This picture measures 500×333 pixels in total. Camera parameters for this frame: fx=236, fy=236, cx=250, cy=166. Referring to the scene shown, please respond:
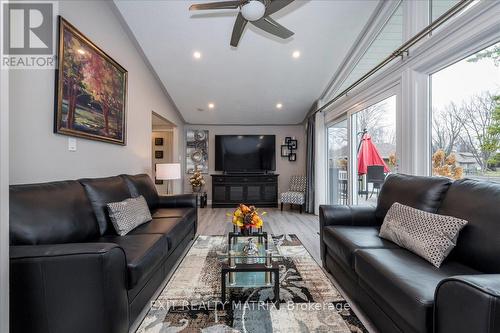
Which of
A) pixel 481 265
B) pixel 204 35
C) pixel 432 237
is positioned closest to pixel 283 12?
pixel 204 35

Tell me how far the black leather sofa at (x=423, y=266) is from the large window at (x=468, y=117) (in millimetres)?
397

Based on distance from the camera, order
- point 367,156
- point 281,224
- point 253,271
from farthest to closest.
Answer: point 281,224, point 367,156, point 253,271

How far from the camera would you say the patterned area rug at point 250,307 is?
5.26 ft

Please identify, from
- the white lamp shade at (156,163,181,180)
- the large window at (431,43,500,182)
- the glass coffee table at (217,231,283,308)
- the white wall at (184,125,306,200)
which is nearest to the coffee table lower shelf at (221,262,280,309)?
the glass coffee table at (217,231,283,308)

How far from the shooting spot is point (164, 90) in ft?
15.4

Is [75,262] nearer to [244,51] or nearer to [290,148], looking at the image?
[244,51]

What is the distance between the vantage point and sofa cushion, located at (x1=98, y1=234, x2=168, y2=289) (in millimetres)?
1522

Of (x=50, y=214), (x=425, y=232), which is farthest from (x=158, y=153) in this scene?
(x=425, y=232)

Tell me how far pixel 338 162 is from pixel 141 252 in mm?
3939

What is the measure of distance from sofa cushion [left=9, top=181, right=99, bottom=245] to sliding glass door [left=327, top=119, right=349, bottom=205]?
3745 mm

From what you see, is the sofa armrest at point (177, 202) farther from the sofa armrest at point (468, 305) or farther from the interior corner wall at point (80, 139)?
the sofa armrest at point (468, 305)

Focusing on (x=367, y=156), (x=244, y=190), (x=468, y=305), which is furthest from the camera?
(x=244, y=190)

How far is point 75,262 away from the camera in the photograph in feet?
3.96

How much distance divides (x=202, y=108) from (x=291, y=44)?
2.70 meters
